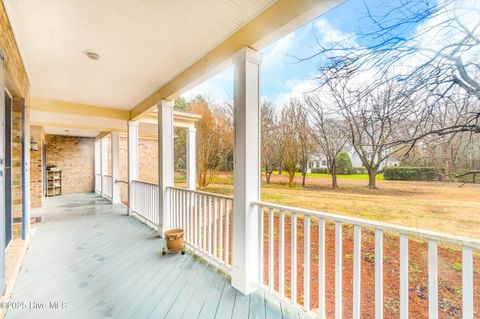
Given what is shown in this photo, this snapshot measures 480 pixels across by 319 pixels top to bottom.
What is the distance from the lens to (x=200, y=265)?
9.90ft

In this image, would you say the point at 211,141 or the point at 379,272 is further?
the point at 211,141

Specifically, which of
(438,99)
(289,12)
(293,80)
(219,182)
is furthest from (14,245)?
(438,99)

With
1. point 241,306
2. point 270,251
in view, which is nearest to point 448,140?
point 270,251

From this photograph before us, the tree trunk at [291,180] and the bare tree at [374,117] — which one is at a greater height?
the bare tree at [374,117]

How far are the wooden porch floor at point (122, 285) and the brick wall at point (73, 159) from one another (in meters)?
6.49

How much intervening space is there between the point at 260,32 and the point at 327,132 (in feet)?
3.71

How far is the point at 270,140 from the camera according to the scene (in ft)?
8.87

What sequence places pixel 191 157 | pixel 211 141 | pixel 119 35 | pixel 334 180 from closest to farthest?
pixel 334 180 → pixel 119 35 → pixel 211 141 → pixel 191 157

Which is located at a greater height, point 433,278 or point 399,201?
point 399,201

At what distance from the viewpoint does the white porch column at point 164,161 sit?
4156mm

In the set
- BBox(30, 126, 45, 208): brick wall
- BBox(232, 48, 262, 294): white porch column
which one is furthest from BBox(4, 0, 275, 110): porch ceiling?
BBox(30, 126, 45, 208): brick wall

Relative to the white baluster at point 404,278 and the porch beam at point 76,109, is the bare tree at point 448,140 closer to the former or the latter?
the white baluster at point 404,278

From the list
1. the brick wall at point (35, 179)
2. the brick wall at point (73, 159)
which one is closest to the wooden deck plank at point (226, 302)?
the brick wall at point (35, 179)

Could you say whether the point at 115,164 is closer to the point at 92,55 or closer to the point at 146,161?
the point at 146,161
